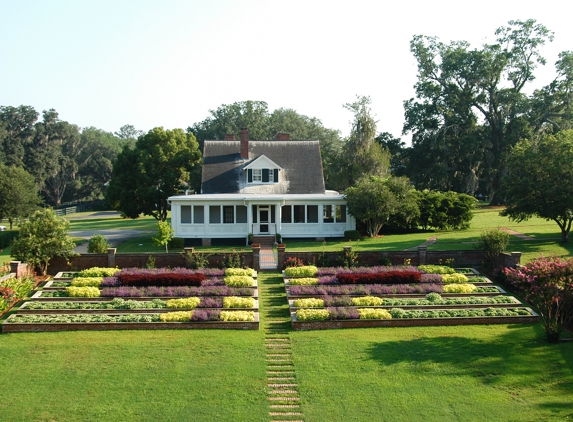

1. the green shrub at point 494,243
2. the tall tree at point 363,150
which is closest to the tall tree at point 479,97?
the tall tree at point 363,150

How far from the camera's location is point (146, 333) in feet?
56.2

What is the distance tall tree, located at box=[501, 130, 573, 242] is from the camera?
89.7 feet

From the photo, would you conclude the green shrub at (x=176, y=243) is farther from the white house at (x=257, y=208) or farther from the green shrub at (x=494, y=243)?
the green shrub at (x=494, y=243)

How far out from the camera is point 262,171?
3719cm

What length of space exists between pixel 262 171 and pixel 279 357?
22877 millimetres

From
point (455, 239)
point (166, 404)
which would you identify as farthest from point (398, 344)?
point (455, 239)

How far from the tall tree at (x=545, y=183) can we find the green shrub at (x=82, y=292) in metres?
21.3

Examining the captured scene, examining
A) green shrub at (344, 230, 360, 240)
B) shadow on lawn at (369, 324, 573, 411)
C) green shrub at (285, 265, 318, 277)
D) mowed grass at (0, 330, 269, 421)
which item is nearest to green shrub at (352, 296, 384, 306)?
shadow on lawn at (369, 324, 573, 411)

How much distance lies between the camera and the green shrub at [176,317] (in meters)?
17.8

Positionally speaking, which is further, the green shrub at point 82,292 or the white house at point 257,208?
the white house at point 257,208

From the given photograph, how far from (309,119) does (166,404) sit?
87571mm

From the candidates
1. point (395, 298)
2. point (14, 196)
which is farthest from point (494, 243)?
point (14, 196)

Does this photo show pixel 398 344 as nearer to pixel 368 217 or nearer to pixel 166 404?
pixel 166 404

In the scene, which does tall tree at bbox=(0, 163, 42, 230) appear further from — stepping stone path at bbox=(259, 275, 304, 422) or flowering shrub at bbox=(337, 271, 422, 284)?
flowering shrub at bbox=(337, 271, 422, 284)
